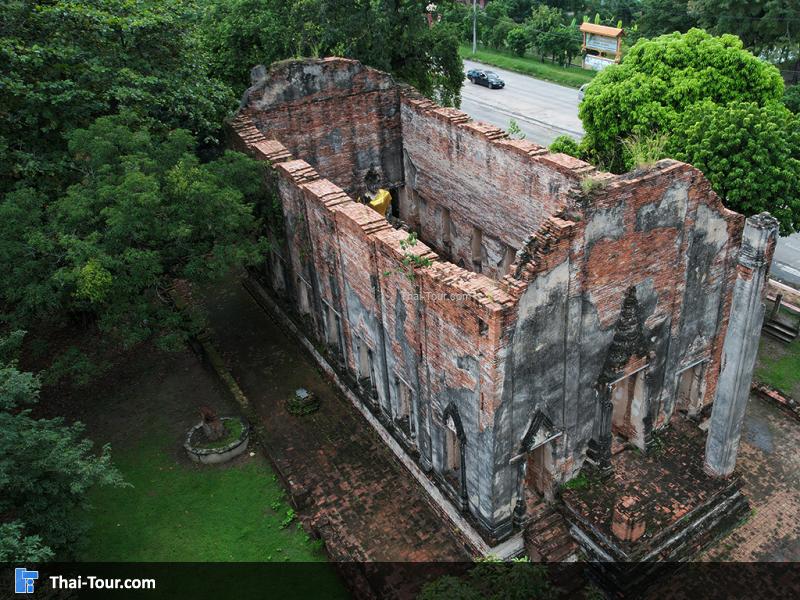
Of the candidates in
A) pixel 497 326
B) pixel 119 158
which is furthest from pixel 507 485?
pixel 119 158

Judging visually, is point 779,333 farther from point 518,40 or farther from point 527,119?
point 518,40

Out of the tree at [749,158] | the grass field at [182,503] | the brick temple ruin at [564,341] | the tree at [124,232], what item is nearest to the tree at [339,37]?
the brick temple ruin at [564,341]

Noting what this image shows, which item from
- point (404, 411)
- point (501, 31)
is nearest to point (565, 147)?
point (404, 411)

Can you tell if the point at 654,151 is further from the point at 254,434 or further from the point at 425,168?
the point at 254,434

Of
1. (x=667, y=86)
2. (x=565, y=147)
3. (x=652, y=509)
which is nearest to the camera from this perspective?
(x=652, y=509)

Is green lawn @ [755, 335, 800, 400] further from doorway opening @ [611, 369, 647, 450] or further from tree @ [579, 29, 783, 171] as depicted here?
tree @ [579, 29, 783, 171]

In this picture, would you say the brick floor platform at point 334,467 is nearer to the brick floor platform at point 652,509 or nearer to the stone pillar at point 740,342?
the brick floor platform at point 652,509

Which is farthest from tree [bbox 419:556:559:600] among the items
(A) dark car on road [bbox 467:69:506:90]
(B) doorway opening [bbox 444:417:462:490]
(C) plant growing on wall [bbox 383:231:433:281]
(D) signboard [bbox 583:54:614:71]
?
(D) signboard [bbox 583:54:614:71]
